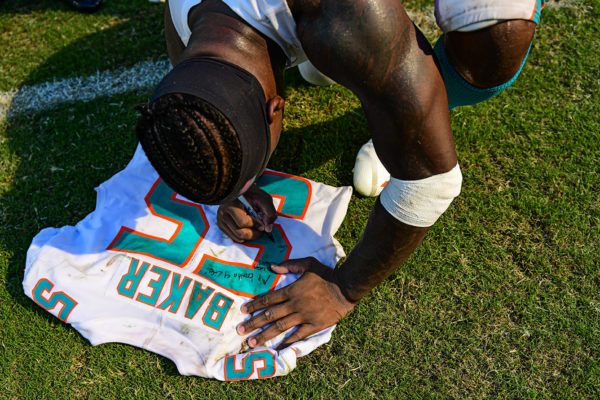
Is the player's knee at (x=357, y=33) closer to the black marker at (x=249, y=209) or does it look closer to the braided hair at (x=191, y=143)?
the braided hair at (x=191, y=143)

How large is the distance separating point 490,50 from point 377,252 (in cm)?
82

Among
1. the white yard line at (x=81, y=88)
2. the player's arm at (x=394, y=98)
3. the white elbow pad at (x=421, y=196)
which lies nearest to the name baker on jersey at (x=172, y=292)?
the player's arm at (x=394, y=98)

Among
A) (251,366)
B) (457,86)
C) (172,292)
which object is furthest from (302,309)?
(457,86)

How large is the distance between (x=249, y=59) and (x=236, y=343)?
126 centimetres

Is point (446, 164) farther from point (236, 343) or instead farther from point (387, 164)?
point (236, 343)

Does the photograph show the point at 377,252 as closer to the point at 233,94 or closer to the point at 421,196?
the point at 421,196

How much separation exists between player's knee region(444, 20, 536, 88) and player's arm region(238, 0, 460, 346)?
151 millimetres

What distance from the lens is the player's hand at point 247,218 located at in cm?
233

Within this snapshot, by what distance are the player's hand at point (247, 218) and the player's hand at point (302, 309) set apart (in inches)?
13.7

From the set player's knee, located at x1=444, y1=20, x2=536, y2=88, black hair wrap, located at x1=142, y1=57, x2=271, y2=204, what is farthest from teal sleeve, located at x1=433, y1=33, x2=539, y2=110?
black hair wrap, located at x1=142, y1=57, x2=271, y2=204

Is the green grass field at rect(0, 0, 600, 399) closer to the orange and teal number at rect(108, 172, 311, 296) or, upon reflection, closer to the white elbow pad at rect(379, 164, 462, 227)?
the orange and teal number at rect(108, 172, 311, 296)

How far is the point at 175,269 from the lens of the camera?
234 centimetres

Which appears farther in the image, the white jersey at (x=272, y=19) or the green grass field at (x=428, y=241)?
the green grass field at (x=428, y=241)

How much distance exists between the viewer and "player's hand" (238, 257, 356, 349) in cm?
211
